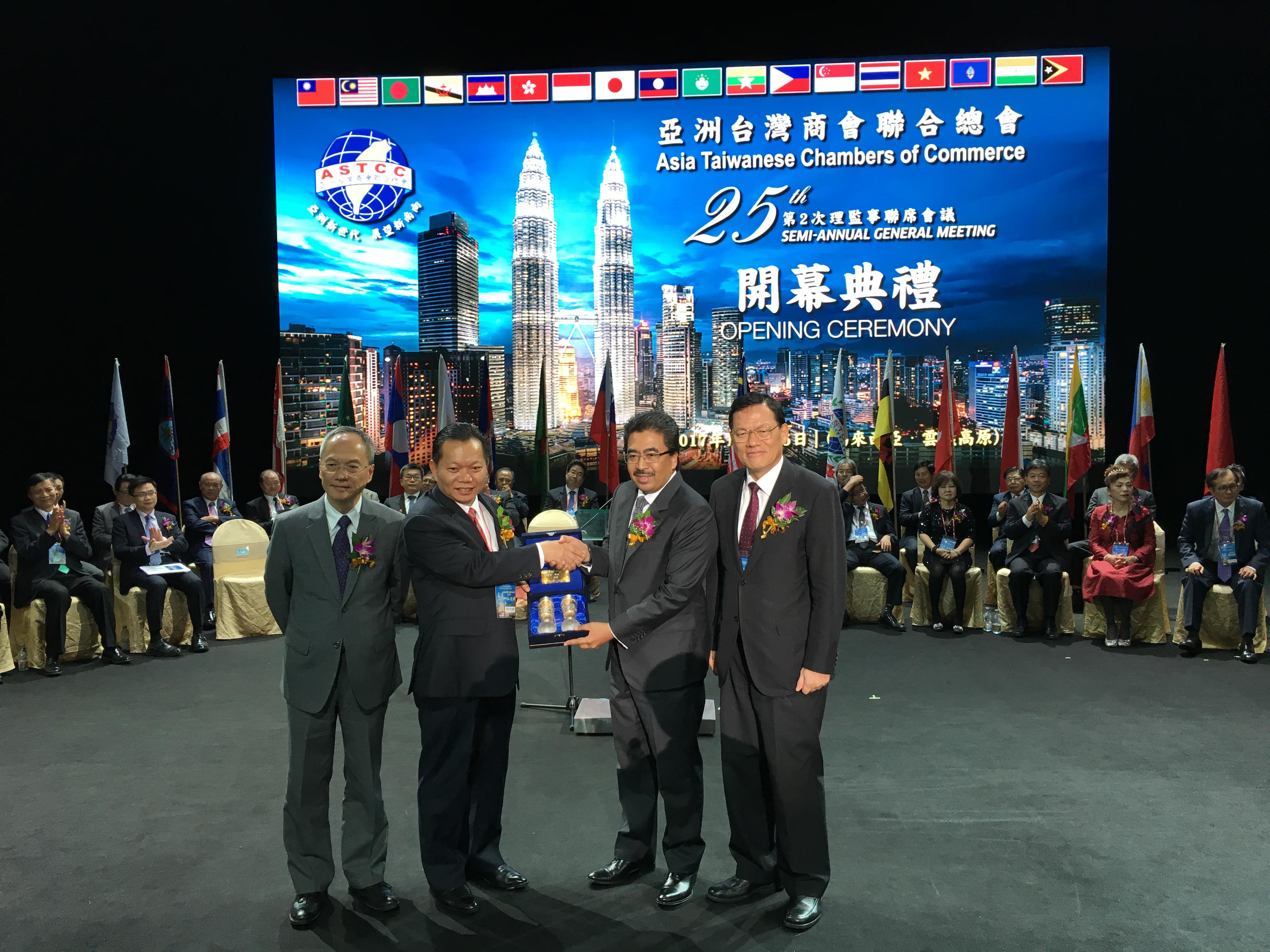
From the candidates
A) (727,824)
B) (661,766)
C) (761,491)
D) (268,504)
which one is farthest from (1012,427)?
(268,504)

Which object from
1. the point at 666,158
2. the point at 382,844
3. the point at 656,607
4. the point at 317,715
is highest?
the point at 666,158

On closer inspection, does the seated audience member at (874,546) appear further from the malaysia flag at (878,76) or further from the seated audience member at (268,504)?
the seated audience member at (268,504)

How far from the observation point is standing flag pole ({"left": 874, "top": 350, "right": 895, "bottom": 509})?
8.00 m

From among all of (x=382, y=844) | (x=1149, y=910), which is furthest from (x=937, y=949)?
(x=382, y=844)

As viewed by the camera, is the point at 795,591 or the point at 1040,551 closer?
the point at 795,591

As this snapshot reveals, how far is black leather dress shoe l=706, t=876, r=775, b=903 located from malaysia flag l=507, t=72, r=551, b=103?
7.61m

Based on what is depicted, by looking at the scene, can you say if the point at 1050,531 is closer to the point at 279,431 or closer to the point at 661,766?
the point at 661,766

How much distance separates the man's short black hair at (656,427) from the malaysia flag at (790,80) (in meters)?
6.71

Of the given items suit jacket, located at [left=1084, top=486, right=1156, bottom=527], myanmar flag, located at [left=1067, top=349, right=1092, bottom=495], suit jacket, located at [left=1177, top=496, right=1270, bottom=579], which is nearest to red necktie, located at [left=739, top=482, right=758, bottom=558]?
suit jacket, located at [left=1177, top=496, right=1270, bottom=579]

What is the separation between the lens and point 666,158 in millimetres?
8484

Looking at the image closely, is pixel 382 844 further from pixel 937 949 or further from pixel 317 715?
pixel 937 949

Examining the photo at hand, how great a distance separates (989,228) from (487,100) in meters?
4.95

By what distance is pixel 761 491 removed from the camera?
2.65m

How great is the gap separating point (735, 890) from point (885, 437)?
6.01 m
